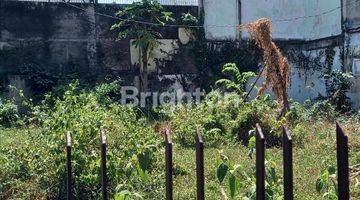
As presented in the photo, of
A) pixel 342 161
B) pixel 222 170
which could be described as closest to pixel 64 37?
pixel 222 170

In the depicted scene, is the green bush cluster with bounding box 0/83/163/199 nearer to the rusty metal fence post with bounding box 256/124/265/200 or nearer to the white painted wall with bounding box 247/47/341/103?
the rusty metal fence post with bounding box 256/124/265/200

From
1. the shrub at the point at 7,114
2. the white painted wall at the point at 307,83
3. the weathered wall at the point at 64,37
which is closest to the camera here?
the shrub at the point at 7,114

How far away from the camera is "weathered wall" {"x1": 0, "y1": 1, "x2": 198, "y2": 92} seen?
1330cm

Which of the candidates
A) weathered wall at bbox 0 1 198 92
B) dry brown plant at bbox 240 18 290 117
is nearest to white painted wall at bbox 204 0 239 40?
weathered wall at bbox 0 1 198 92

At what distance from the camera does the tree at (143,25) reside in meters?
13.5

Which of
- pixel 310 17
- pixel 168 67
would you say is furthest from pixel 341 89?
pixel 168 67

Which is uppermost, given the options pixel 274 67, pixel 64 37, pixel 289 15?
pixel 289 15

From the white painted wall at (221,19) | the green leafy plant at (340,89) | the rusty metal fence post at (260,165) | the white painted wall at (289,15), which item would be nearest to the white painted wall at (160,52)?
the white painted wall at (221,19)

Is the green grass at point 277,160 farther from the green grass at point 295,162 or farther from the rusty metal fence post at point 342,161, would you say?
the rusty metal fence post at point 342,161

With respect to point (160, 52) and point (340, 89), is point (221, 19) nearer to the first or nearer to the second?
point (160, 52)

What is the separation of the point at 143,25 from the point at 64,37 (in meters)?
2.33

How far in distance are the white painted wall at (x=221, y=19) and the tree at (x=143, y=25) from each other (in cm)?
147

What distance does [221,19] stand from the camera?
1520 cm

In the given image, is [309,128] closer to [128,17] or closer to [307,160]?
[307,160]
